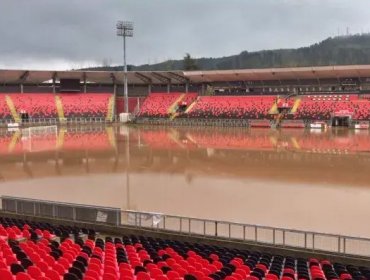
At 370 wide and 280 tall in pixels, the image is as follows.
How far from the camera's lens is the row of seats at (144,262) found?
7594 millimetres

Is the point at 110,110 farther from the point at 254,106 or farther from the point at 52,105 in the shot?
the point at 254,106

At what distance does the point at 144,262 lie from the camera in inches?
350

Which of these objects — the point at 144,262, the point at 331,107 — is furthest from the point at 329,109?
the point at 144,262

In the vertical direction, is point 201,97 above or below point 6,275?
above

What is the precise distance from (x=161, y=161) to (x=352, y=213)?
1511 centimetres

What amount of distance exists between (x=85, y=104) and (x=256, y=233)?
58.7 metres

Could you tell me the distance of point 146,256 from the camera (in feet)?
31.4

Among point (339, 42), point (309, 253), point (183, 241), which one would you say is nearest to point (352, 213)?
point (309, 253)

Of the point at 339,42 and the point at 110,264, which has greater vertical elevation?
the point at 339,42

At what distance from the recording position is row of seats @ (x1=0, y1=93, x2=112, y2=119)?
6241 centimetres

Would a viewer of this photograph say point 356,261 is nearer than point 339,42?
Yes

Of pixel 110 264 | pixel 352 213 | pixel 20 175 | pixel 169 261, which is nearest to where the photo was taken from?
pixel 110 264

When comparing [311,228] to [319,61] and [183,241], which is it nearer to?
[183,241]

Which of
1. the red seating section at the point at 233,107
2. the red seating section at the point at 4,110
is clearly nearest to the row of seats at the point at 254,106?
the red seating section at the point at 233,107
